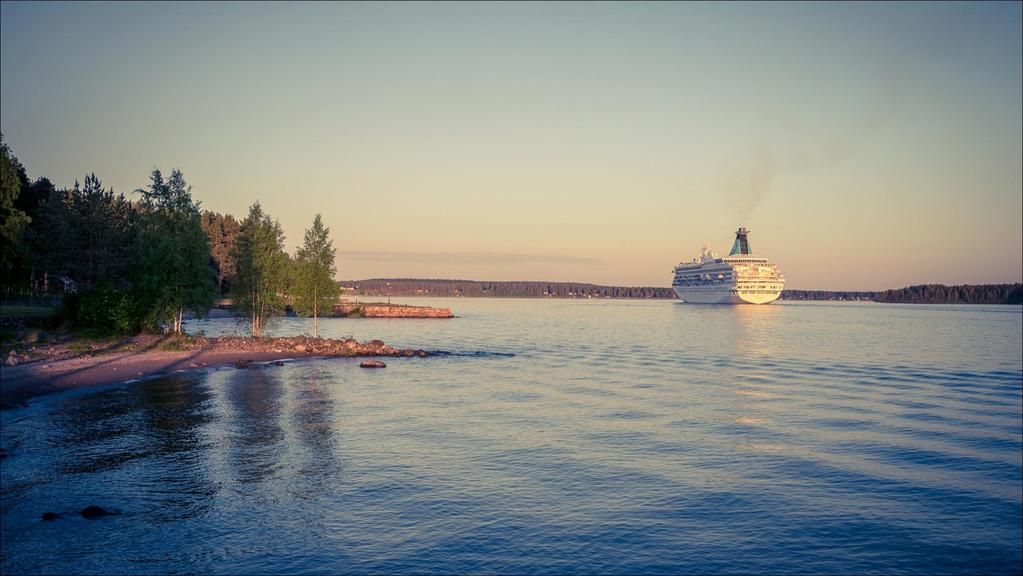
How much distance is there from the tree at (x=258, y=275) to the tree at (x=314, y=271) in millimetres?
2196

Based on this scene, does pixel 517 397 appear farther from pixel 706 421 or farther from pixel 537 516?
pixel 537 516

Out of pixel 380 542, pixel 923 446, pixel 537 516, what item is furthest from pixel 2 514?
pixel 923 446

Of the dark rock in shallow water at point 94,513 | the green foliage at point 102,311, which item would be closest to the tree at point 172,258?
the green foliage at point 102,311

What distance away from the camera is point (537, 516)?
19031 mm

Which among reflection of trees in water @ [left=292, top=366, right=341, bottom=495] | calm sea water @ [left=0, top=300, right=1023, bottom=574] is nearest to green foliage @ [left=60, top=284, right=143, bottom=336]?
calm sea water @ [left=0, top=300, right=1023, bottom=574]

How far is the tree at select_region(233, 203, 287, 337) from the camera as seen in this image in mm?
70562

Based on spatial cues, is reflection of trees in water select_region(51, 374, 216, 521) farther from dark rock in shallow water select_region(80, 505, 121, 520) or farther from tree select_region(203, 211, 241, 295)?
tree select_region(203, 211, 241, 295)

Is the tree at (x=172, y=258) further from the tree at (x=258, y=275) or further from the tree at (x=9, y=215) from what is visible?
the tree at (x=9, y=215)

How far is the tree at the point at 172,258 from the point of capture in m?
59.5

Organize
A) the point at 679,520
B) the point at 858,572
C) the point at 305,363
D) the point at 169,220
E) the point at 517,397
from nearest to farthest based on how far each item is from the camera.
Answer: the point at 858,572 < the point at 679,520 < the point at 517,397 < the point at 305,363 < the point at 169,220

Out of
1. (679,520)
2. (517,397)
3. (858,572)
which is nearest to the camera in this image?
(858,572)

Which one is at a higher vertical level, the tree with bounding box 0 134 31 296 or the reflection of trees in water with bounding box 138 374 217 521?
the tree with bounding box 0 134 31 296

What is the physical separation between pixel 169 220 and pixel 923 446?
6303cm

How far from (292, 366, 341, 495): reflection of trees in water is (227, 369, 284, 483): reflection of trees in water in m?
1.00
